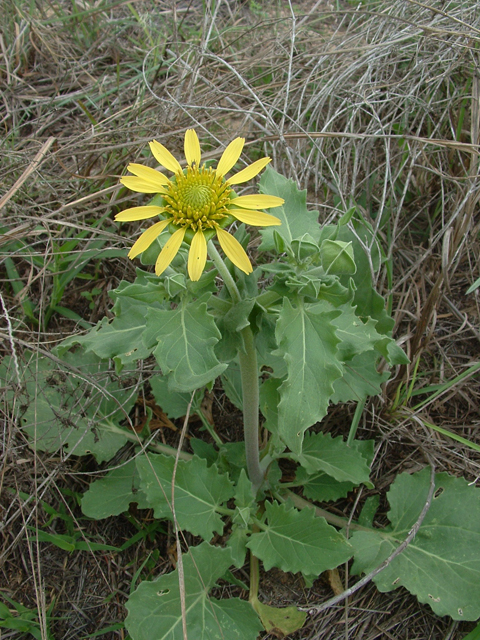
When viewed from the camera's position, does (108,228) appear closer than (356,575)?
No

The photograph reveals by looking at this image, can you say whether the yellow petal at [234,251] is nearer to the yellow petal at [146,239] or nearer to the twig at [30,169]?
the yellow petal at [146,239]

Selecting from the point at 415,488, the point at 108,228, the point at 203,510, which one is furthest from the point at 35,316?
the point at 415,488

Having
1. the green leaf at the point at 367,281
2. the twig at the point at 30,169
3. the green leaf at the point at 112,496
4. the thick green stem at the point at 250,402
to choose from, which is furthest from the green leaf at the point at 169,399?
the twig at the point at 30,169

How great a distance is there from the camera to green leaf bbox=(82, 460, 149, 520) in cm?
313

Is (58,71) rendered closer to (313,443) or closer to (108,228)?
(108,228)

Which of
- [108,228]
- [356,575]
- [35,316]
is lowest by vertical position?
[356,575]

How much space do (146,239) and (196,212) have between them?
9.0 inches

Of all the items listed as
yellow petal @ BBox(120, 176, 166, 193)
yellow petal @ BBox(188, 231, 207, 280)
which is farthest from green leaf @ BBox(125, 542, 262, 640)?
yellow petal @ BBox(120, 176, 166, 193)

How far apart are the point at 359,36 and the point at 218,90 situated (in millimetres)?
1223

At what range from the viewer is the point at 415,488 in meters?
3.16

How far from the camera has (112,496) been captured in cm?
321

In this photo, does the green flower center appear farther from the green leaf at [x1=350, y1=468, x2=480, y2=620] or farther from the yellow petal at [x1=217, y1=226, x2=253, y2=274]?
the green leaf at [x1=350, y1=468, x2=480, y2=620]

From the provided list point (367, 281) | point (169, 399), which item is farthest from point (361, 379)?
point (169, 399)

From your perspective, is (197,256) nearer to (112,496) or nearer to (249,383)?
(249,383)
